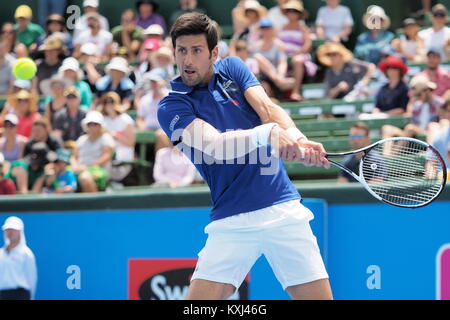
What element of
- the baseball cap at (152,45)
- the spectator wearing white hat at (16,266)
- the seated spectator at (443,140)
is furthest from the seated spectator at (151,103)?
the seated spectator at (443,140)

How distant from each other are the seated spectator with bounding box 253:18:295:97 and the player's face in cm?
611

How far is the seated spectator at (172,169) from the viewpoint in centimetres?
957

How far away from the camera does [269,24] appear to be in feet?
37.5

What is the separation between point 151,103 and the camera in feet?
36.1

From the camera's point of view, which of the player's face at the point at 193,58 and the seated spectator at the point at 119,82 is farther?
the seated spectator at the point at 119,82

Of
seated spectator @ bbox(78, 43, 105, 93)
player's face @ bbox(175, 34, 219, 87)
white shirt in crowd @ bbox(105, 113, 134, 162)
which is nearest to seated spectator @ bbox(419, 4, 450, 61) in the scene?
white shirt in crowd @ bbox(105, 113, 134, 162)

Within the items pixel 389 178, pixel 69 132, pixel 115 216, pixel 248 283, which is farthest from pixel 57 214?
pixel 389 178

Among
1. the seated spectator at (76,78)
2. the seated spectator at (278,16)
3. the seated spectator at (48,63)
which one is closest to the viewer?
the seated spectator at (76,78)

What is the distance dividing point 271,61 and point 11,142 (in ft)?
10.5

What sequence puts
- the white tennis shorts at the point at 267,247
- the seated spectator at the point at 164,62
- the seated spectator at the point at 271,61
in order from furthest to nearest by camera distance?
the seated spectator at the point at 164,62
the seated spectator at the point at 271,61
the white tennis shorts at the point at 267,247

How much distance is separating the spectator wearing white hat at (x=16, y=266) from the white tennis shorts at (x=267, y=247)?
13.6ft

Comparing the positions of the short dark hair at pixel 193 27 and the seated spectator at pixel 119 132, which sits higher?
the short dark hair at pixel 193 27

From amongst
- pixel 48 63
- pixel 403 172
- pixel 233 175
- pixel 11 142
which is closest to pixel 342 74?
pixel 11 142

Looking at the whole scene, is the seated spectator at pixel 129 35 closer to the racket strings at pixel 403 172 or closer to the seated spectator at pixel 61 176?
the seated spectator at pixel 61 176
